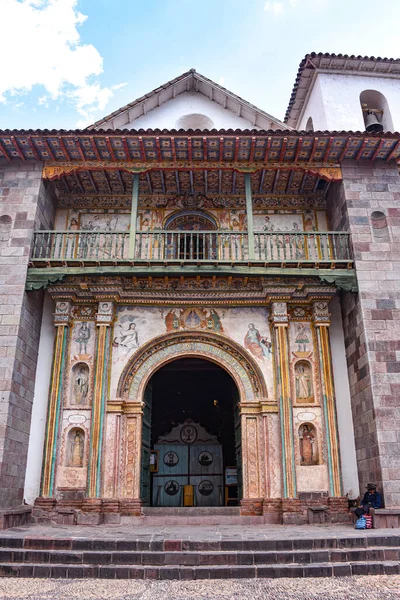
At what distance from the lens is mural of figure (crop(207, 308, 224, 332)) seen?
11156 millimetres

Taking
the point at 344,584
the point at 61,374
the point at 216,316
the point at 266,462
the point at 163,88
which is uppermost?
the point at 163,88

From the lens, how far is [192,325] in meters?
11.2

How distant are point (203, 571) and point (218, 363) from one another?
16.6 ft

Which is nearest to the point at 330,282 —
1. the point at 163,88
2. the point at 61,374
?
the point at 61,374

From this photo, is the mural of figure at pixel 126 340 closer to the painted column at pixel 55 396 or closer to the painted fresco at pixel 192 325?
the painted fresco at pixel 192 325

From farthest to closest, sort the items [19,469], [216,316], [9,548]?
[216,316], [19,469], [9,548]

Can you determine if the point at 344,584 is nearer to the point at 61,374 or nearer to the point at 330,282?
the point at 330,282

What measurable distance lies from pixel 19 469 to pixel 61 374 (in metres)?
2.00

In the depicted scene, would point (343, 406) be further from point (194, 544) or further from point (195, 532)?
point (194, 544)

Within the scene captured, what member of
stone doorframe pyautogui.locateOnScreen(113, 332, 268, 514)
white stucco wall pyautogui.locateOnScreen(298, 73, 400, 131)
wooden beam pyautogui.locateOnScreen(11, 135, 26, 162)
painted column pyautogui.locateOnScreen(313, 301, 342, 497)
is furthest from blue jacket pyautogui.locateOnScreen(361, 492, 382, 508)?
wooden beam pyautogui.locateOnScreen(11, 135, 26, 162)

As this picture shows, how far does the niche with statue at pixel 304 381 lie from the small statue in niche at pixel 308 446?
0.58 meters

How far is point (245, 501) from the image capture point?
395 inches

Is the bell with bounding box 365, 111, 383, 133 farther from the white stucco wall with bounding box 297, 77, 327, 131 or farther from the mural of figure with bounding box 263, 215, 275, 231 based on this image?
the mural of figure with bounding box 263, 215, 275, 231

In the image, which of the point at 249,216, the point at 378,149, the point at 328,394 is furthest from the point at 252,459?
the point at 378,149
